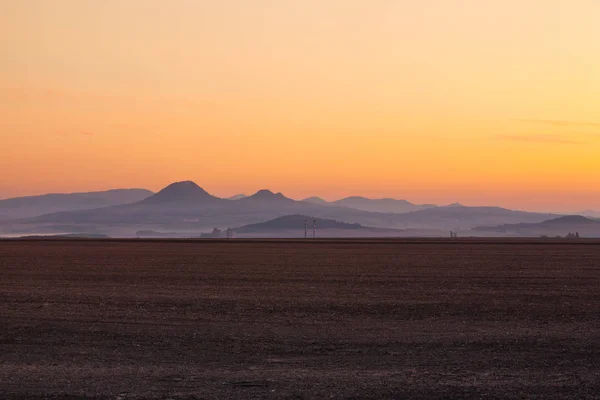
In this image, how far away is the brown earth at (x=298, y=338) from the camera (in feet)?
50.8

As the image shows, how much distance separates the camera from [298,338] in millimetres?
21203

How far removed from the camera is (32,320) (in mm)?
24094

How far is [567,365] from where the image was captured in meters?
17.5

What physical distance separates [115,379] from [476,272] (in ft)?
108

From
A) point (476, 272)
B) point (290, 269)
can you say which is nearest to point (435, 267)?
point (476, 272)

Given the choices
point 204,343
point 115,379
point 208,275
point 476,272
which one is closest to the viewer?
point 115,379

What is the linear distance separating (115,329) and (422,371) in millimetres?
9408

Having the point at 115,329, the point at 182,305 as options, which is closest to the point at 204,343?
the point at 115,329

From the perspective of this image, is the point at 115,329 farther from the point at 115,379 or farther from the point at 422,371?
the point at 422,371

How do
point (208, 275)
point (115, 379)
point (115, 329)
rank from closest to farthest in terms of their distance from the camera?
point (115, 379) → point (115, 329) → point (208, 275)

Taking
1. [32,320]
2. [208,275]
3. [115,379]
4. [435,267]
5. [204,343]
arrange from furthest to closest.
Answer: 1. [435,267]
2. [208,275]
3. [32,320]
4. [204,343]
5. [115,379]

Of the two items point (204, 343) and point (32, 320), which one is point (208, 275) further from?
A: point (204, 343)

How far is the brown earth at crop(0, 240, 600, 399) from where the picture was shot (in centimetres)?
1549

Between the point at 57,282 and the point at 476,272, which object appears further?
the point at 476,272
